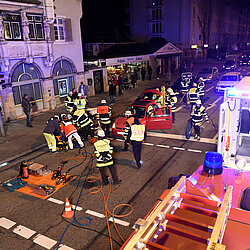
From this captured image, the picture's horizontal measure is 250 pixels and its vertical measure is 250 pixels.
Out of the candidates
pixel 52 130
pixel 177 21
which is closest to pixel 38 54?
pixel 52 130

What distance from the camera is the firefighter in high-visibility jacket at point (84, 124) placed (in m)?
12.3

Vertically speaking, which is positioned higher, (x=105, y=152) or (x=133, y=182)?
(x=105, y=152)

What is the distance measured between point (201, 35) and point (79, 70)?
4404 cm

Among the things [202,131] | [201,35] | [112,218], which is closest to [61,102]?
[202,131]

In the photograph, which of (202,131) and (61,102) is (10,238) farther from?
(61,102)

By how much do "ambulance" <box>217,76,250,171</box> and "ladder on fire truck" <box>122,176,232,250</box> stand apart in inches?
109

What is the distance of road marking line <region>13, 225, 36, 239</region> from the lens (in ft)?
20.9

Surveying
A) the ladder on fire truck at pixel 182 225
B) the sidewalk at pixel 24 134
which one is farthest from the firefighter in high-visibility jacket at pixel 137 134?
the sidewalk at pixel 24 134

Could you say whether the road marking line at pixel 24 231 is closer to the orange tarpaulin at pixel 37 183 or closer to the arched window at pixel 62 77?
the orange tarpaulin at pixel 37 183

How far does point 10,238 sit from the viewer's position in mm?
6305

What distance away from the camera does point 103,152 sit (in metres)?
7.87

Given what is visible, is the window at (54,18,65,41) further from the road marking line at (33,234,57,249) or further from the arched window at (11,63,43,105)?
the road marking line at (33,234,57,249)

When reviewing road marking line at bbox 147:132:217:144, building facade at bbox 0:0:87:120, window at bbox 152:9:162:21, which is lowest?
road marking line at bbox 147:132:217:144

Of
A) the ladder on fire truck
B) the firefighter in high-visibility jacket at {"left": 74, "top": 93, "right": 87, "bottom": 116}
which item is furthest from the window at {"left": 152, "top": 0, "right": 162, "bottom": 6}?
the ladder on fire truck
